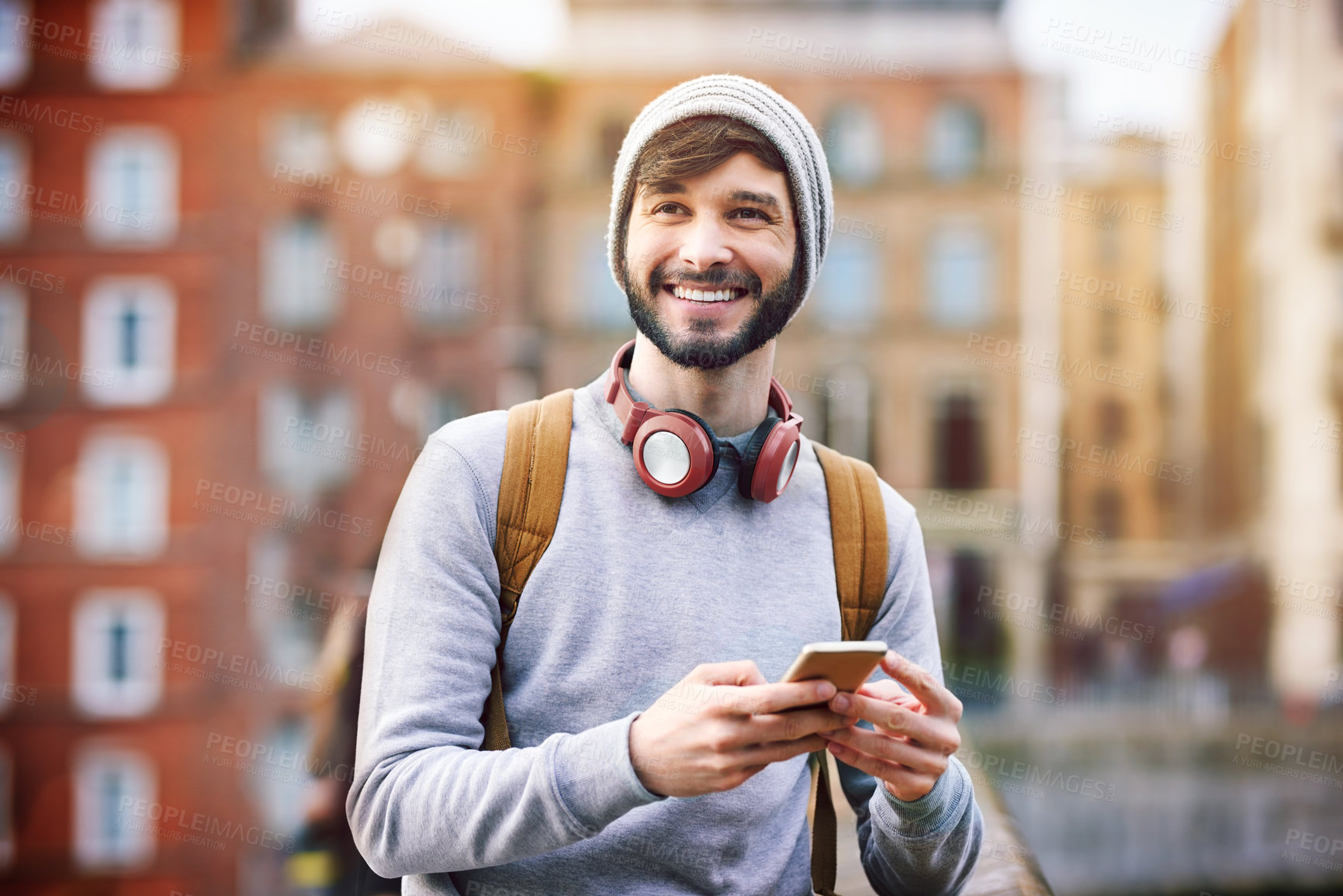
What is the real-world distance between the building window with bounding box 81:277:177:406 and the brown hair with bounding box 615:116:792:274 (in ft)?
74.8

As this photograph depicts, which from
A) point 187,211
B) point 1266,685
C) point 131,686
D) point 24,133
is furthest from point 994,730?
point 24,133

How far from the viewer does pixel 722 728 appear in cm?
138

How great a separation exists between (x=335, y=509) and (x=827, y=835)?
21087mm

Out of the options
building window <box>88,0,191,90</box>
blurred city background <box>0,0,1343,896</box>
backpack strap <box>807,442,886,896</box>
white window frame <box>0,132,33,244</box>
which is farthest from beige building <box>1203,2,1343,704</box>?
white window frame <box>0,132,33,244</box>

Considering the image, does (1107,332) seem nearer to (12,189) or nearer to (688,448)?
(12,189)

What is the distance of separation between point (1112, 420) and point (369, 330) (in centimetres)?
2211

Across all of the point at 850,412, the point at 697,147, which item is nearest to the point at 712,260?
the point at 697,147

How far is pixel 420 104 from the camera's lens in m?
22.2

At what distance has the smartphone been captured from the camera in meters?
1.32

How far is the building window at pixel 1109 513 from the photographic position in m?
33.1

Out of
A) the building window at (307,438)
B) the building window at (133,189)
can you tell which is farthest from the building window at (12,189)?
the building window at (307,438)

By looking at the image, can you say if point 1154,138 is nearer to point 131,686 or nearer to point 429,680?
point 131,686

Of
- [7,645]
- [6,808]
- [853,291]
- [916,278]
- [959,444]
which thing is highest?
[916,278]

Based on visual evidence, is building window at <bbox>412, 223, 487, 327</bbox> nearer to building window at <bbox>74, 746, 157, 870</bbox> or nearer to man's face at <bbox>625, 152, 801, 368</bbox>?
building window at <bbox>74, 746, 157, 870</bbox>
